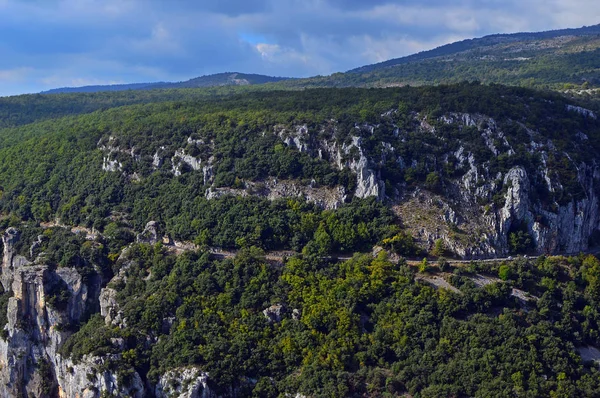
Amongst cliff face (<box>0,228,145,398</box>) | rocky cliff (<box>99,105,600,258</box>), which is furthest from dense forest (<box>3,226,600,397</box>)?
rocky cliff (<box>99,105,600,258</box>)

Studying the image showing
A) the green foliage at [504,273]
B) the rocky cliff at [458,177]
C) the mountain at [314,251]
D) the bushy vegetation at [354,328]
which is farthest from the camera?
the rocky cliff at [458,177]

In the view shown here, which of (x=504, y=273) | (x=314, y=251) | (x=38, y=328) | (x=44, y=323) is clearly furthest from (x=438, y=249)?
(x=38, y=328)

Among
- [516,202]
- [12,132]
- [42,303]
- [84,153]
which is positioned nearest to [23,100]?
[12,132]

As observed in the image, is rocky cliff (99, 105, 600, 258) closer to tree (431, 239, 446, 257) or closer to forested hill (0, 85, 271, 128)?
tree (431, 239, 446, 257)

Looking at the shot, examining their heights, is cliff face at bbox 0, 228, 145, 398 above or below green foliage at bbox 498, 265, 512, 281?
below

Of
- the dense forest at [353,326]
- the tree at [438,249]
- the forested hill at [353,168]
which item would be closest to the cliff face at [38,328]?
the dense forest at [353,326]

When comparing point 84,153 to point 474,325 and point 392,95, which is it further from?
point 474,325

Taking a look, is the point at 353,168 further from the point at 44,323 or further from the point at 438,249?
the point at 44,323

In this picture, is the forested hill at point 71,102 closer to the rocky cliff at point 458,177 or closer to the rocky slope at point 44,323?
the rocky cliff at point 458,177
